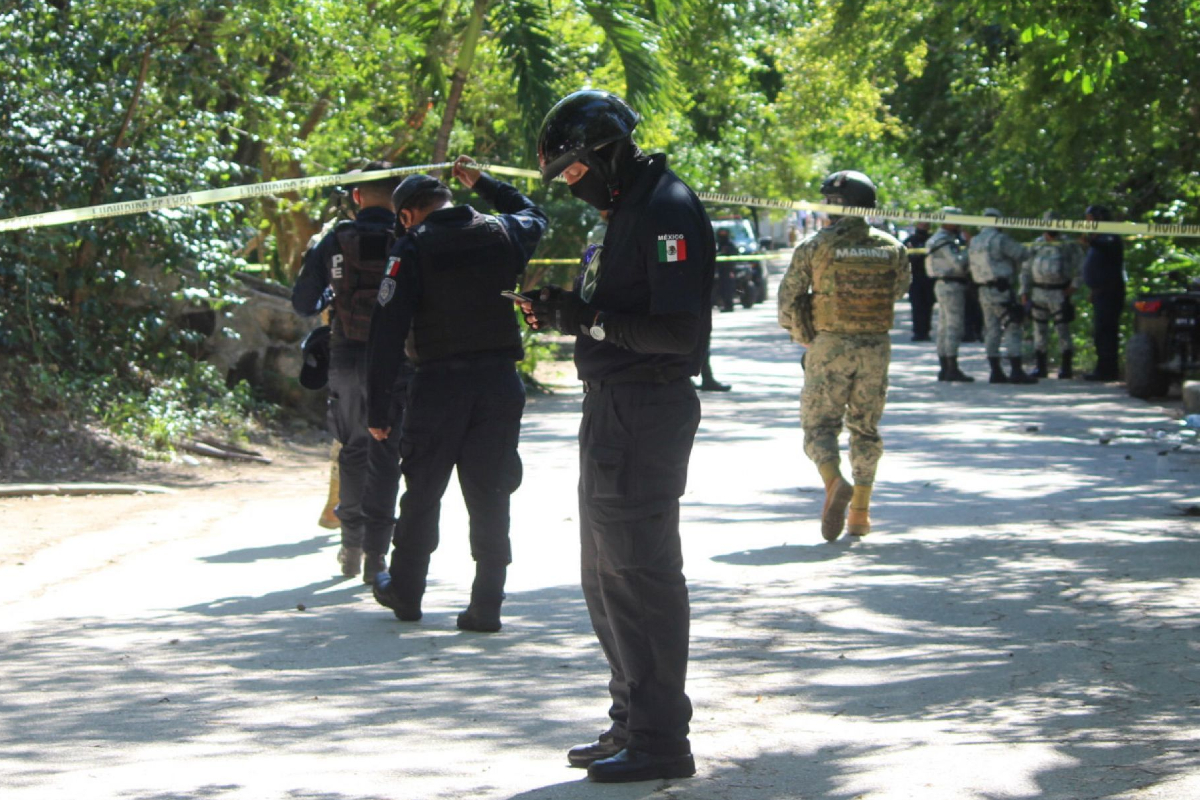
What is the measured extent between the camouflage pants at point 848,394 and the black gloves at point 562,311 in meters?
4.55

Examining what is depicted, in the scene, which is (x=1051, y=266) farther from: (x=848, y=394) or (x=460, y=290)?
(x=460, y=290)

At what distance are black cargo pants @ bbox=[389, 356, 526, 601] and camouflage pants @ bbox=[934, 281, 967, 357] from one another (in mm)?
13248

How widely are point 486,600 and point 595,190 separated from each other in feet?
8.35

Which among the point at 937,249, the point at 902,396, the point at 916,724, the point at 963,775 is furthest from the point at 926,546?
the point at 937,249

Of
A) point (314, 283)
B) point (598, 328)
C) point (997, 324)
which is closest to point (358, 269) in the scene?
point (314, 283)

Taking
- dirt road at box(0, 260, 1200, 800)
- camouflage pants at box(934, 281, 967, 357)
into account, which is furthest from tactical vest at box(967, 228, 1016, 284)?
dirt road at box(0, 260, 1200, 800)

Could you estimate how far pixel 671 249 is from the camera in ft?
15.7

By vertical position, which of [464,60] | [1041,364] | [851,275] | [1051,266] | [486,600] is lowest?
[486,600]

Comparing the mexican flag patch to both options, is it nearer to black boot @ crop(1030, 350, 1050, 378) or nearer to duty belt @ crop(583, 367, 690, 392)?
duty belt @ crop(583, 367, 690, 392)

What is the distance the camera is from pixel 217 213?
14367mm

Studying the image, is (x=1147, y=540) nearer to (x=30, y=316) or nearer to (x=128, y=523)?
(x=128, y=523)

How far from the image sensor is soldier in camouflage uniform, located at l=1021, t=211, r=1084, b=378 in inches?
780

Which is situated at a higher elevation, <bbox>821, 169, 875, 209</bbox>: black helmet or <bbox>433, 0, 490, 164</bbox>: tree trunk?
<bbox>433, 0, 490, 164</bbox>: tree trunk

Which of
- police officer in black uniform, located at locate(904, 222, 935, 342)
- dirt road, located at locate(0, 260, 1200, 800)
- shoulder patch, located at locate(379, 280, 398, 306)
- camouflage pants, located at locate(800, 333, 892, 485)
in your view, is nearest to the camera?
dirt road, located at locate(0, 260, 1200, 800)
